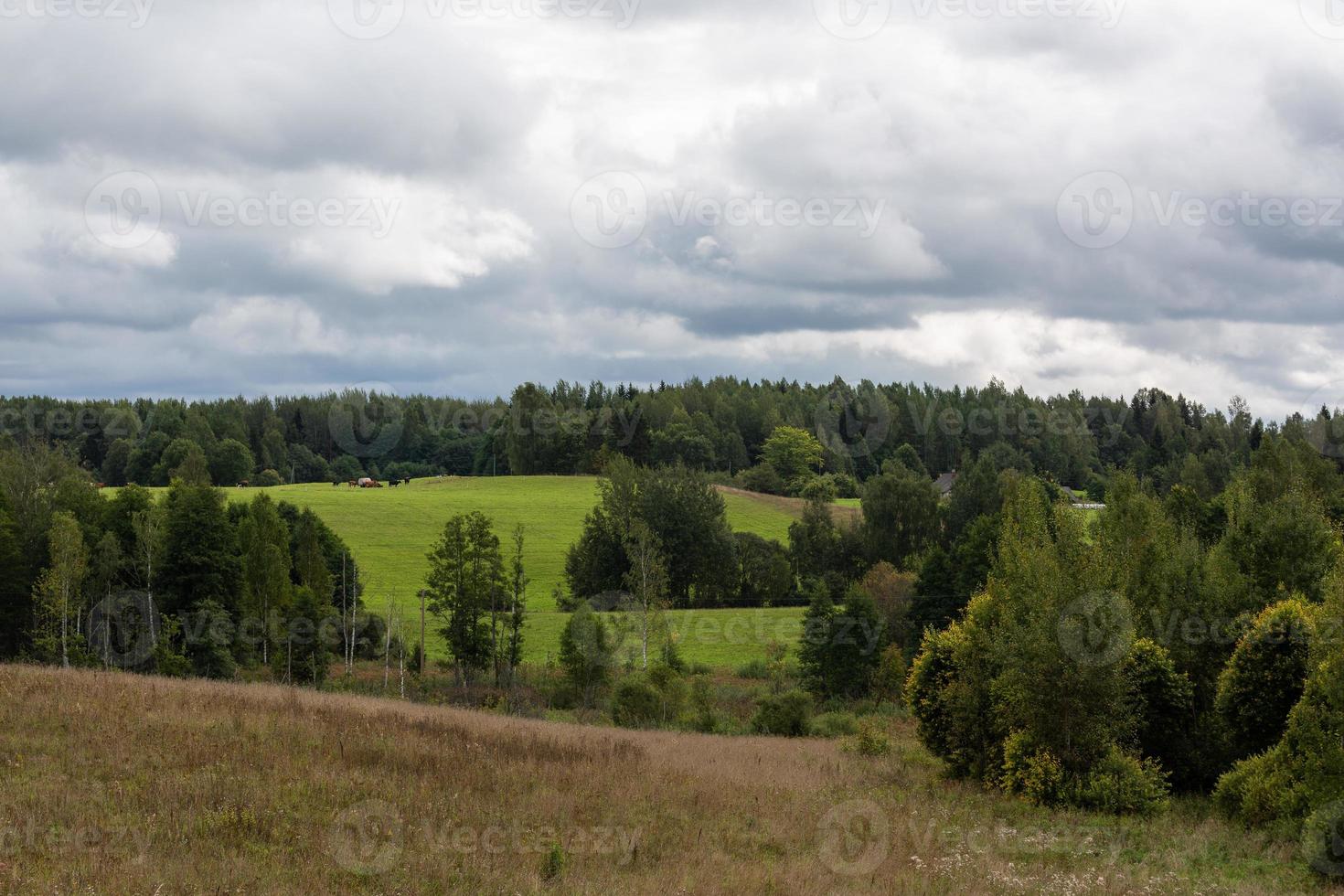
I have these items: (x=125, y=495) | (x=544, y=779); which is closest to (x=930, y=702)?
(x=544, y=779)

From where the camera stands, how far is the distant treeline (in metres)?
148

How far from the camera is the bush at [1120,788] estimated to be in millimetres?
25094

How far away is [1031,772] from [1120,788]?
208 cm

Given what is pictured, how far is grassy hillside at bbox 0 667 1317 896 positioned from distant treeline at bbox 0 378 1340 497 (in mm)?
113461

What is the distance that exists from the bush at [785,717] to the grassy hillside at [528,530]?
23042 millimetres

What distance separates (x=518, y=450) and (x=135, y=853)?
144 metres

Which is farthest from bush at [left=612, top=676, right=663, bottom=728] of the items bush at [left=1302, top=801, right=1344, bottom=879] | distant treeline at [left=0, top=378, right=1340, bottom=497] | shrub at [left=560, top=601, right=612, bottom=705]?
distant treeline at [left=0, top=378, right=1340, bottom=497]

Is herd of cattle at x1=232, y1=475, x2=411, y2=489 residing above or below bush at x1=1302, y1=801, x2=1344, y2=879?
above

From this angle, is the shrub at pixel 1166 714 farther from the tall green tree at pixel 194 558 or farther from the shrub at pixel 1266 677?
the tall green tree at pixel 194 558

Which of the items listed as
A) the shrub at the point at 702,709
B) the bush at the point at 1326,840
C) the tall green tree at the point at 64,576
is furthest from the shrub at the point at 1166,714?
the tall green tree at the point at 64,576

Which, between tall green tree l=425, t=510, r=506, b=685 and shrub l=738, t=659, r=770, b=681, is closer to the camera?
tall green tree l=425, t=510, r=506, b=685

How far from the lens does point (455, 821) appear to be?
16.1 metres

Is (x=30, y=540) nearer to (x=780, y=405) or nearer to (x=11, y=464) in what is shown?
(x=11, y=464)

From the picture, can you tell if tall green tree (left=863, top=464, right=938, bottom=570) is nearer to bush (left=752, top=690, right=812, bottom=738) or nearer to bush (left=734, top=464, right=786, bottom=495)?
bush (left=734, top=464, right=786, bottom=495)
